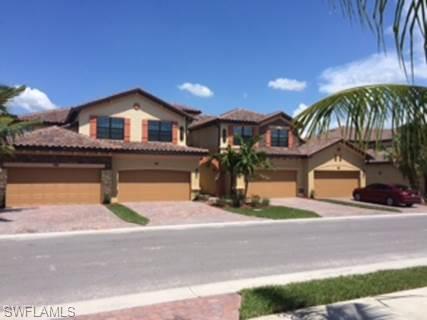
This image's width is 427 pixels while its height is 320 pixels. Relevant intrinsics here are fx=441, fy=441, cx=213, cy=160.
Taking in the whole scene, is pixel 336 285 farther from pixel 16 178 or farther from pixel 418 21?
pixel 16 178

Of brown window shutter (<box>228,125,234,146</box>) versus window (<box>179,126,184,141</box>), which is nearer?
window (<box>179,126,184,141</box>)

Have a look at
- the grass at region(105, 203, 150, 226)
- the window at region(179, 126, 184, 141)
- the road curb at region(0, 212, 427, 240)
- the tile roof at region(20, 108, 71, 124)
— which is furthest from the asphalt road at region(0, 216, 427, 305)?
the tile roof at region(20, 108, 71, 124)

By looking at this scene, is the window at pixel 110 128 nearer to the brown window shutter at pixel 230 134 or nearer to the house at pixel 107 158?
the house at pixel 107 158

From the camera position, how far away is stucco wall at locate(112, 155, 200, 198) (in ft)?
85.0

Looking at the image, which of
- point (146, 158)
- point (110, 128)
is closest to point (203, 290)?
point (146, 158)

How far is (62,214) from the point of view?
20625mm

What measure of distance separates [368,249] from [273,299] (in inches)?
262

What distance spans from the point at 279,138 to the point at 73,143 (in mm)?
15425

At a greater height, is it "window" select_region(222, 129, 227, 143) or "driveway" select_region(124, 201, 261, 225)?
"window" select_region(222, 129, 227, 143)

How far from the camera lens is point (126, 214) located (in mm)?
21297

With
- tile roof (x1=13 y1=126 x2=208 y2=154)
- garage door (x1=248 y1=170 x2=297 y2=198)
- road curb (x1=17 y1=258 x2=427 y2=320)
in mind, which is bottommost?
road curb (x1=17 y1=258 x2=427 y2=320)

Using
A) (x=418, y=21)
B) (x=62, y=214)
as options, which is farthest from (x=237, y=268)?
(x=62, y=214)

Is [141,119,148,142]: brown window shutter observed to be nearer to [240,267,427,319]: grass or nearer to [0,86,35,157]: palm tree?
[0,86,35,157]: palm tree

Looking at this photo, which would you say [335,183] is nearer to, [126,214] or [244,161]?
[244,161]
